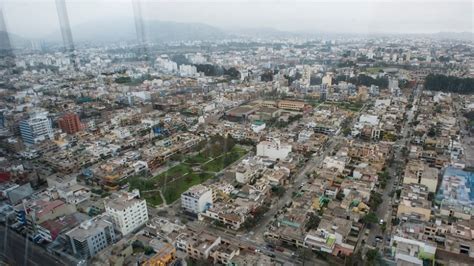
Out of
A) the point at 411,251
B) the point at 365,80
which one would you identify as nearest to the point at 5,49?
the point at 411,251

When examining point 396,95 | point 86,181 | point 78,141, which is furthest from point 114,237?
point 396,95

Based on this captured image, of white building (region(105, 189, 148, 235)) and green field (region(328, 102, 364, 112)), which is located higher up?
white building (region(105, 189, 148, 235))

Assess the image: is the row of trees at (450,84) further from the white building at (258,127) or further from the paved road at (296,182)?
the white building at (258,127)

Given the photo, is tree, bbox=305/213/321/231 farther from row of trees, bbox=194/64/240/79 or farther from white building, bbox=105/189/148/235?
row of trees, bbox=194/64/240/79

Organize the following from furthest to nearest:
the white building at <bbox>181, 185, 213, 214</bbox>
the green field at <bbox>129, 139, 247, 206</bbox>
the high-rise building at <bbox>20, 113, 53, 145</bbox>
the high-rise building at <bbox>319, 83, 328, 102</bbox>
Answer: the high-rise building at <bbox>319, 83, 328, 102</bbox>, the high-rise building at <bbox>20, 113, 53, 145</bbox>, the green field at <bbox>129, 139, 247, 206</bbox>, the white building at <bbox>181, 185, 213, 214</bbox>

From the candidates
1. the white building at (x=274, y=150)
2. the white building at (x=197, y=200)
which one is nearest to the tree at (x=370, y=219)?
the white building at (x=197, y=200)

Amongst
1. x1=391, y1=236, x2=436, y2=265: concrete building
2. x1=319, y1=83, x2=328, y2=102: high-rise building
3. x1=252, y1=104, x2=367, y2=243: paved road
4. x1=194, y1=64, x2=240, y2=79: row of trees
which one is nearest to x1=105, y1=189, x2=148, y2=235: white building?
x1=252, y1=104, x2=367, y2=243: paved road

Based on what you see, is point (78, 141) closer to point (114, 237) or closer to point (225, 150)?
point (225, 150)
